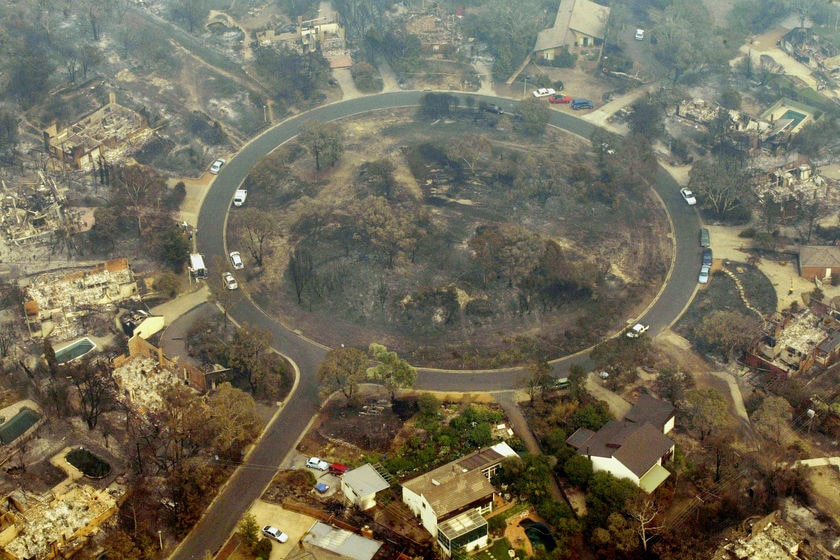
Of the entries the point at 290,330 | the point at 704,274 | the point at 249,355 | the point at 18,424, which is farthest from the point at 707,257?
the point at 18,424

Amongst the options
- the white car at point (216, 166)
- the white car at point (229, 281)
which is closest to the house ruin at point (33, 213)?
the white car at point (216, 166)

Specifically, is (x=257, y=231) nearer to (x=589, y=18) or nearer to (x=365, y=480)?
(x=365, y=480)

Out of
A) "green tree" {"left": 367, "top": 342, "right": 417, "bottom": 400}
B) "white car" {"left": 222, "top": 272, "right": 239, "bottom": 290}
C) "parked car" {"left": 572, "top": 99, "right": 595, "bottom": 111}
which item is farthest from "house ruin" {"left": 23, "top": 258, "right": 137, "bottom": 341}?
"parked car" {"left": 572, "top": 99, "right": 595, "bottom": 111}

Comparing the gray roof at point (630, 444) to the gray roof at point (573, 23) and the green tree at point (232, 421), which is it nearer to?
the green tree at point (232, 421)

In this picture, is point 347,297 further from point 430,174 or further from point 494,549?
point 494,549

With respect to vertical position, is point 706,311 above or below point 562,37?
below

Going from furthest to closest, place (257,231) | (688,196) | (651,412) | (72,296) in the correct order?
(688,196)
(257,231)
(72,296)
(651,412)

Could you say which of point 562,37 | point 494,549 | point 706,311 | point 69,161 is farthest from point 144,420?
point 562,37
